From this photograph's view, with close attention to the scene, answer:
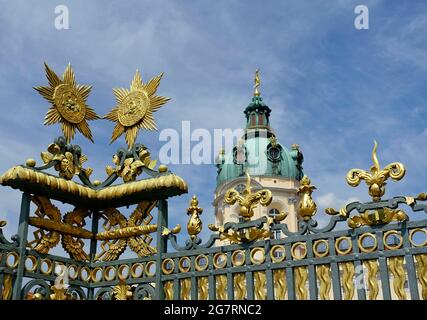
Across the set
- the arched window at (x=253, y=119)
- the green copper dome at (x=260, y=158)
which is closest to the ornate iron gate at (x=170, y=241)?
the green copper dome at (x=260, y=158)

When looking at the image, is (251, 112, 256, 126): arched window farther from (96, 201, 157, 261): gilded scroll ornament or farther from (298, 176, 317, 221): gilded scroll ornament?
(298, 176, 317, 221): gilded scroll ornament

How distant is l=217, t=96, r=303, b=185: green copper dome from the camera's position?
1391 inches

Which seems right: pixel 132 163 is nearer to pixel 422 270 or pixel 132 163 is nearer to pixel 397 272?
pixel 397 272

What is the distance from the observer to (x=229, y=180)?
35.5 m

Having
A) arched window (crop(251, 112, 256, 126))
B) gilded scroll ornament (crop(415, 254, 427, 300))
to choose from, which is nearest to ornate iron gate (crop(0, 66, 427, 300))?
gilded scroll ornament (crop(415, 254, 427, 300))

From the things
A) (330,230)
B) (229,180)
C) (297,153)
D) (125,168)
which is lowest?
(330,230)

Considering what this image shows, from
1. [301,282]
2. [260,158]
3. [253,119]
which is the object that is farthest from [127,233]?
[253,119]

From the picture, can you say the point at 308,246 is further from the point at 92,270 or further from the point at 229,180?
the point at 229,180

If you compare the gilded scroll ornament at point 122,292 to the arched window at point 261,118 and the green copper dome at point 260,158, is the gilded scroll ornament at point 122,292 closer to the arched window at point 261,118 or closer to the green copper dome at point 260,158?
the green copper dome at point 260,158

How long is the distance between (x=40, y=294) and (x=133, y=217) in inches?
79.7

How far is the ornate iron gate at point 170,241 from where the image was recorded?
770 centimetres

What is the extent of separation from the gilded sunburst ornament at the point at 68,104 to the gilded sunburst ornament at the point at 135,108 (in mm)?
Result: 469
